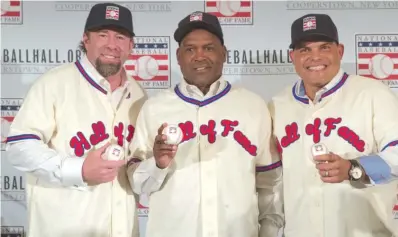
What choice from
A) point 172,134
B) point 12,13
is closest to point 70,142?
point 172,134

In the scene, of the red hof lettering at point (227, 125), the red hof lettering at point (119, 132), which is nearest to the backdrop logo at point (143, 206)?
the red hof lettering at point (119, 132)

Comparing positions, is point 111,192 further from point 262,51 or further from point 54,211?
point 262,51

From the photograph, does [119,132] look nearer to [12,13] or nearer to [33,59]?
[33,59]

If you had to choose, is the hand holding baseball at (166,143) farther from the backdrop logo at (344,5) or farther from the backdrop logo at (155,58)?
the backdrop logo at (344,5)

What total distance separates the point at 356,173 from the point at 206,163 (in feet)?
1.43

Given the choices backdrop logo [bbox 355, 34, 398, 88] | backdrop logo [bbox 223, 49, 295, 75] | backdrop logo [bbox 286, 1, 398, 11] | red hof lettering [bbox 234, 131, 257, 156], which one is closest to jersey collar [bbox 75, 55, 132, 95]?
red hof lettering [bbox 234, 131, 257, 156]

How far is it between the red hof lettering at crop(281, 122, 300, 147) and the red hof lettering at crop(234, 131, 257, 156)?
0.09 metres

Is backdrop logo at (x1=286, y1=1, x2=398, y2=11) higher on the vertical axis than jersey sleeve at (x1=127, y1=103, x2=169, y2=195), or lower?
higher

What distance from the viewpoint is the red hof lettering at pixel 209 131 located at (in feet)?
5.04

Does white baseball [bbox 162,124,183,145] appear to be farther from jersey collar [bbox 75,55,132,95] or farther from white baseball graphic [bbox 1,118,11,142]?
white baseball graphic [bbox 1,118,11,142]

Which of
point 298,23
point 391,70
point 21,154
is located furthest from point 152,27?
point 391,70

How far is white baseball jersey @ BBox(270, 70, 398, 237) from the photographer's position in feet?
4.73

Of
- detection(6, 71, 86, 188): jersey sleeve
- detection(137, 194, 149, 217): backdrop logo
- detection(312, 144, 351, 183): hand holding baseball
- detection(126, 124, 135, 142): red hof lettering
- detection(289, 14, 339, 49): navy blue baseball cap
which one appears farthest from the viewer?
detection(137, 194, 149, 217): backdrop logo

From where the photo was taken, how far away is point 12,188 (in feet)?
6.94
